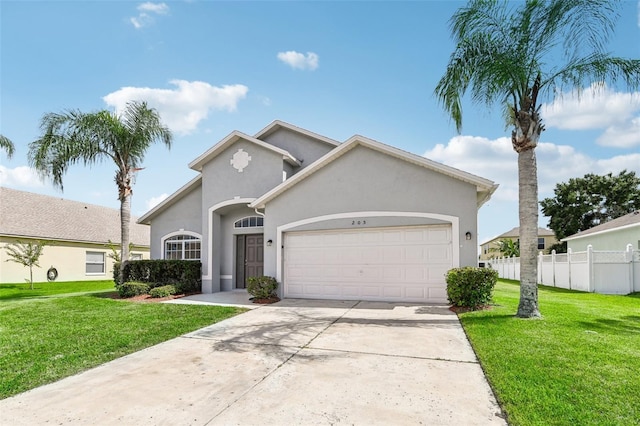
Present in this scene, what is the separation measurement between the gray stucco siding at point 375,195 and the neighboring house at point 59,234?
657 inches

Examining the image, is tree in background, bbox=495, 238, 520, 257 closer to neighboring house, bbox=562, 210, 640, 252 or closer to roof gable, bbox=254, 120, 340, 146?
neighboring house, bbox=562, 210, 640, 252

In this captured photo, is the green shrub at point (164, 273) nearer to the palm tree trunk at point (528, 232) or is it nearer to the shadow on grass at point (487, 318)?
the shadow on grass at point (487, 318)

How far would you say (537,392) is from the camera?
3.97m

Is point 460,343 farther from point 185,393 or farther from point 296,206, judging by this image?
point 296,206

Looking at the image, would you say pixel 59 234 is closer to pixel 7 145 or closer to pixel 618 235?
pixel 7 145

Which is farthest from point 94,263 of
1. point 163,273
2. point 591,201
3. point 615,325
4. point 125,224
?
→ point 591,201

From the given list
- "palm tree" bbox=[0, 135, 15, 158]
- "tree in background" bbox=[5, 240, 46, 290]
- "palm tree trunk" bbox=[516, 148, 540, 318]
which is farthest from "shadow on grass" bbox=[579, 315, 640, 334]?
"tree in background" bbox=[5, 240, 46, 290]

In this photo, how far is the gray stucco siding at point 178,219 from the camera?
1581 cm

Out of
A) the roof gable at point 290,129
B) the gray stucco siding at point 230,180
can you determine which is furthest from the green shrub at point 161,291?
the roof gable at point 290,129

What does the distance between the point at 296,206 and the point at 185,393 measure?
8.32m

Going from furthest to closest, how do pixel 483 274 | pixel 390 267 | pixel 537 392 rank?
pixel 390 267 < pixel 483 274 < pixel 537 392

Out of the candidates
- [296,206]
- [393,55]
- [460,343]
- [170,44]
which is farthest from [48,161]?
[460,343]

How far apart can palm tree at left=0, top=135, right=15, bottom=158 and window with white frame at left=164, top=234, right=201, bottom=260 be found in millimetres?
7670

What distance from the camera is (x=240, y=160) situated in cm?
1411
